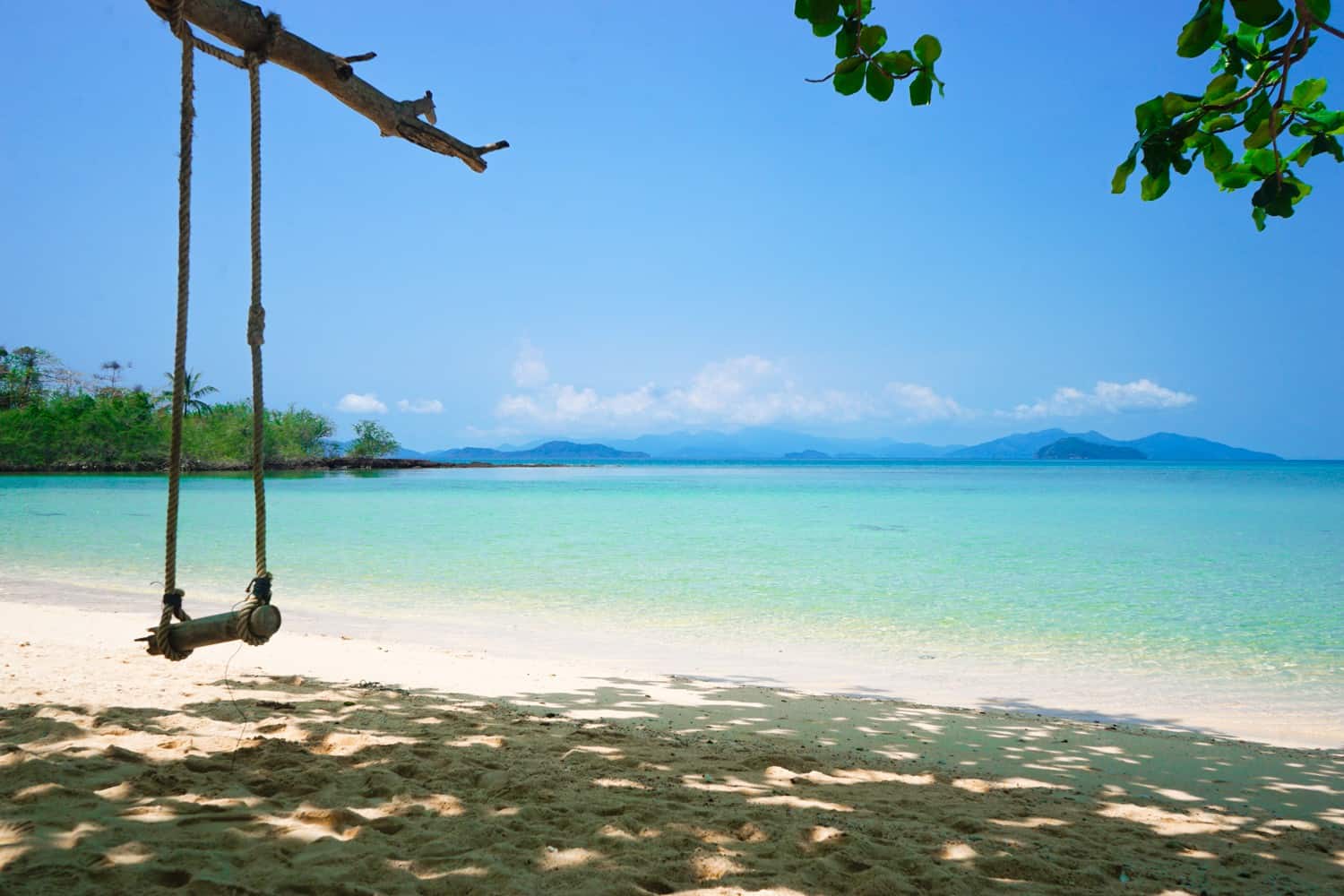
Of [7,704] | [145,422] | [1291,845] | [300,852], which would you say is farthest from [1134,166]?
[145,422]

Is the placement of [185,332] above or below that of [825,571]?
above

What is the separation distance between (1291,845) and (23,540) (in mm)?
19147

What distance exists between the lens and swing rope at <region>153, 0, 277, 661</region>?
294 centimetres

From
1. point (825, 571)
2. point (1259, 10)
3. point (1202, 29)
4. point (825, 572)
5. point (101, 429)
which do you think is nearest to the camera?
point (1259, 10)

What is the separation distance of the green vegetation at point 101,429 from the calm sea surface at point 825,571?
31.4 meters

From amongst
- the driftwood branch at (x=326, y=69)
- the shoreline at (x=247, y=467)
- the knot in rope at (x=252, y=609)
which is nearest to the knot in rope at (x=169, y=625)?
the knot in rope at (x=252, y=609)

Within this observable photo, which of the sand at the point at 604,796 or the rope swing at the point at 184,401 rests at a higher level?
the rope swing at the point at 184,401

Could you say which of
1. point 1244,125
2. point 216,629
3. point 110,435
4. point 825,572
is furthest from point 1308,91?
point 110,435

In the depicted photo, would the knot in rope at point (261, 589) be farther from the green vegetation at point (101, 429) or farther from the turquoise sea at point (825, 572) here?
the green vegetation at point (101, 429)

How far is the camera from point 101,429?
53.0 metres

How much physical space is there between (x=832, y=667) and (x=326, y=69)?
565 centimetres

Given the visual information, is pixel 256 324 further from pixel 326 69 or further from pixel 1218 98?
pixel 1218 98

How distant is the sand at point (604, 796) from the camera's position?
2.40 meters

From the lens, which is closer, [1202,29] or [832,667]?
[1202,29]
